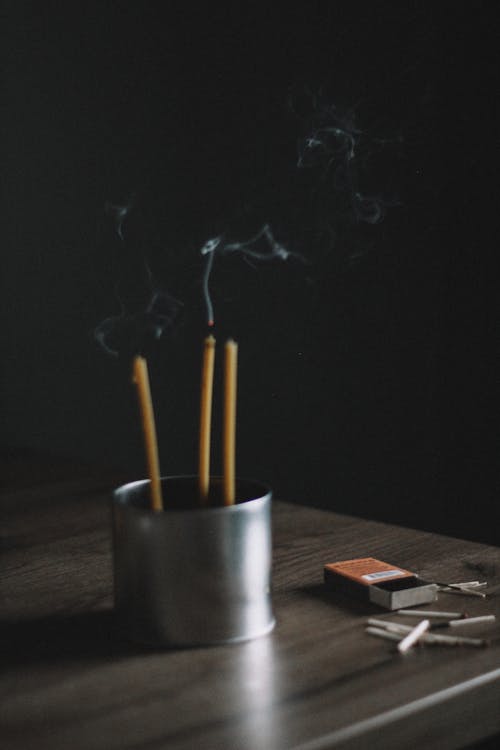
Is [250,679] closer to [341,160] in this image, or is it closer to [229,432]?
[229,432]

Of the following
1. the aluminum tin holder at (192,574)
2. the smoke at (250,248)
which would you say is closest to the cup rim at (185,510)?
the aluminum tin holder at (192,574)

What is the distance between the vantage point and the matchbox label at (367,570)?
0.97 meters

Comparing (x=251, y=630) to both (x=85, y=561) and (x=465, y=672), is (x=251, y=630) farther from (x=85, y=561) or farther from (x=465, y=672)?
(x=85, y=561)

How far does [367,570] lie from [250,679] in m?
0.28

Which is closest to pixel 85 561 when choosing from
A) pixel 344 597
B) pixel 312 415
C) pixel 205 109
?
pixel 344 597

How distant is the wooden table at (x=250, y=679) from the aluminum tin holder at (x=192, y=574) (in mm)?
18

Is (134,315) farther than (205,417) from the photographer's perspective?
Yes

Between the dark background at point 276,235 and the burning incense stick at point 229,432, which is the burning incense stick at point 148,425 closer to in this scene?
the burning incense stick at point 229,432

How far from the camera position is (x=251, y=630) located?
0.85 metres

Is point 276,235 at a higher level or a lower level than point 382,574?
higher

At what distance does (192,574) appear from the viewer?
829mm

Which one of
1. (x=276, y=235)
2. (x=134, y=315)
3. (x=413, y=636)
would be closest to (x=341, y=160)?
(x=276, y=235)

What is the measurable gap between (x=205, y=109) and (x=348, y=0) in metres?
0.63

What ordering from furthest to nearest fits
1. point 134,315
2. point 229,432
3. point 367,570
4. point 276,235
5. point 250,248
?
point 134,315 < point 250,248 < point 276,235 < point 367,570 < point 229,432
